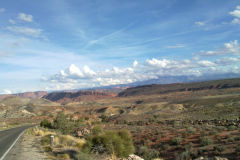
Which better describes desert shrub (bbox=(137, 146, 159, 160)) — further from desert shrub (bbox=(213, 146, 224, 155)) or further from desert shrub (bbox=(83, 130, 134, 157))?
desert shrub (bbox=(213, 146, 224, 155))

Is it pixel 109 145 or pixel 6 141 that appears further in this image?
pixel 6 141

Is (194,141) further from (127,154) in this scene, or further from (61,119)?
(61,119)

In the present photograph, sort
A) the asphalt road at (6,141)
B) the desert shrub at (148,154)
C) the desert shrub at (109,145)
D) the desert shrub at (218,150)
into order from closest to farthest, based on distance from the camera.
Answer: the desert shrub at (109,145), the desert shrub at (218,150), the asphalt road at (6,141), the desert shrub at (148,154)

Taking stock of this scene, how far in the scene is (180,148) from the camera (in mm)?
15500

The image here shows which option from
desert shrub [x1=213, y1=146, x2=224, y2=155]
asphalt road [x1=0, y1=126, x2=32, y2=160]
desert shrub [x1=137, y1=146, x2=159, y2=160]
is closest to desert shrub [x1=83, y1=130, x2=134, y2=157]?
desert shrub [x1=137, y1=146, x2=159, y2=160]

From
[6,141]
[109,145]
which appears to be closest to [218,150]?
[109,145]

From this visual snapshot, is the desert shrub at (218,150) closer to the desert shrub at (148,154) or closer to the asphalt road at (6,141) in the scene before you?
the desert shrub at (148,154)

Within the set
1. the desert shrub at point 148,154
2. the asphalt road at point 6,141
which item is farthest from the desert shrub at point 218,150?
the asphalt road at point 6,141

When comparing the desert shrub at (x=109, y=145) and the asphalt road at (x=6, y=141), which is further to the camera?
the asphalt road at (x=6, y=141)

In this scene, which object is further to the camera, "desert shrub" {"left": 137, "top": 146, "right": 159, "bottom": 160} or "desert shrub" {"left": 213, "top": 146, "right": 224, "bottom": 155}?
"desert shrub" {"left": 137, "top": 146, "right": 159, "bottom": 160}

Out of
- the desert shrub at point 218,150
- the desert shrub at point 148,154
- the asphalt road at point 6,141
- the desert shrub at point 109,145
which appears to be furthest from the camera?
the desert shrub at point 148,154

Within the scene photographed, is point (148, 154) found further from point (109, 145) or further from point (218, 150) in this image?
point (218, 150)

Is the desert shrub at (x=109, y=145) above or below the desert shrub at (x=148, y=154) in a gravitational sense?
above

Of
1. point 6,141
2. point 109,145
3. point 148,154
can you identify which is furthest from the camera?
point 6,141
